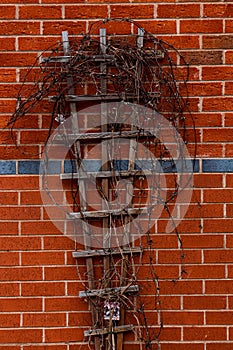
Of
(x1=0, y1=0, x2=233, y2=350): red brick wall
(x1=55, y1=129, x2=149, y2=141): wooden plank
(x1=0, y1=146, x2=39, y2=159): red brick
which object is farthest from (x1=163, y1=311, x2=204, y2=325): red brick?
(x1=0, y1=146, x2=39, y2=159): red brick

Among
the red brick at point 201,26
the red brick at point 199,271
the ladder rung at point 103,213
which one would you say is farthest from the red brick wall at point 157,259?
the red brick at point 201,26

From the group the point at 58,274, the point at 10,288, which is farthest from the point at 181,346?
the point at 10,288

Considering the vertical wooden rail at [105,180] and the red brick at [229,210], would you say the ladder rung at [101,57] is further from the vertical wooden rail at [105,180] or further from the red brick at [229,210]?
the red brick at [229,210]

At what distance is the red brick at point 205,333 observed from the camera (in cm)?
288

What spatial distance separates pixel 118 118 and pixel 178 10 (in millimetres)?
738

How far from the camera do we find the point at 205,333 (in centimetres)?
288

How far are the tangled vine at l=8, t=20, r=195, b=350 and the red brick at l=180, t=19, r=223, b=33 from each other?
0.15 meters

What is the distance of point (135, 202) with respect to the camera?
9.43 ft

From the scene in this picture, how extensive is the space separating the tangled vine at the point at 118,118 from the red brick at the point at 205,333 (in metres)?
0.18

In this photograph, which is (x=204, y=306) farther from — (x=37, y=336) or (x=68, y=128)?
(x=68, y=128)

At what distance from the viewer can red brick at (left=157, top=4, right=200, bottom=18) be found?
283cm

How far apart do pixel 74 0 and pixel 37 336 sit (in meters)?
2.04

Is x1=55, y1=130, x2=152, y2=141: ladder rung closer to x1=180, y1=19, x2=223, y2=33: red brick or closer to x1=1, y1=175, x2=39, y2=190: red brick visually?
x1=1, y1=175, x2=39, y2=190: red brick

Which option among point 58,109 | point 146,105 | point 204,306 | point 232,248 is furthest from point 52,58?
point 204,306
